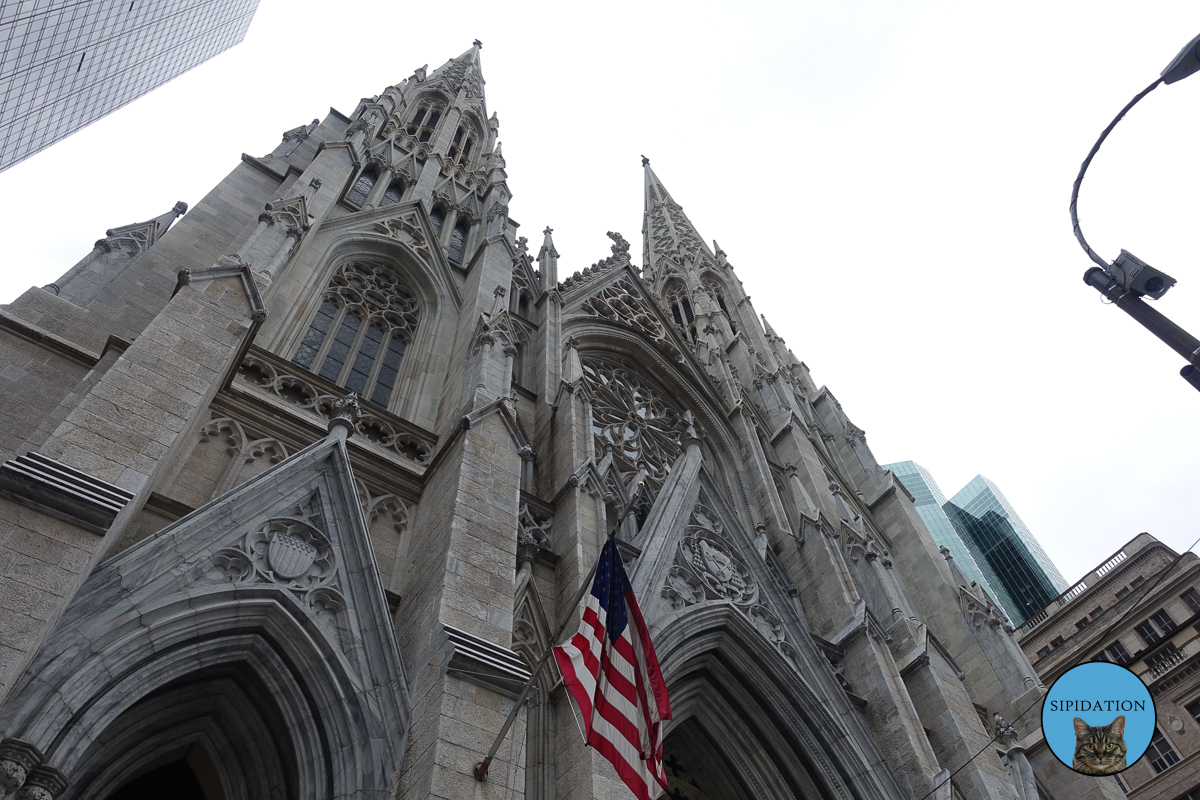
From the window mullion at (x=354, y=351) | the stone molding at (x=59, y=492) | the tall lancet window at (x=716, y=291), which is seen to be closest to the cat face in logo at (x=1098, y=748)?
the stone molding at (x=59, y=492)

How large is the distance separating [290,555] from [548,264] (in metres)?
13.5

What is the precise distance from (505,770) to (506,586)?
2132 mm

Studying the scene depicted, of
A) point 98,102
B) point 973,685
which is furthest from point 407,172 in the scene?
point 98,102

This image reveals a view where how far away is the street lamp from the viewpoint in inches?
270

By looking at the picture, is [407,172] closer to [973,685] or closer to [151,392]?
[151,392]

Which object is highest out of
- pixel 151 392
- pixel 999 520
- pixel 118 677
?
pixel 999 520

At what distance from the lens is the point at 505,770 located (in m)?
7.19

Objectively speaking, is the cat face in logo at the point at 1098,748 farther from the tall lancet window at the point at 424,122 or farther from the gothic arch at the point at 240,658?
the tall lancet window at the point at 424,122

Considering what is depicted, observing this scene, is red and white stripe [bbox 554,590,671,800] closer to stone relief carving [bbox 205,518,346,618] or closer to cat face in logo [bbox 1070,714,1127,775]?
stone relief carving [bbox 205,518,346,618]

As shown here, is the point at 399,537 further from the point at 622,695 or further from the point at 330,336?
the point at 330,336

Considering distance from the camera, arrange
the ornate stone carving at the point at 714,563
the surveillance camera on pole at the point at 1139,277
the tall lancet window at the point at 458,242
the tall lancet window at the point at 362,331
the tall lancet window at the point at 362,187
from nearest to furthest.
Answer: the surveillance camera on pole at the point at 1139,277 < the ornate stone carving at the point at 714,563 < the tall lancet window at the point at 362,331 < the tall lancet window at the point at 362,187 < the tall lancet window at the point at 458,242

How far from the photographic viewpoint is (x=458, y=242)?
19.2m

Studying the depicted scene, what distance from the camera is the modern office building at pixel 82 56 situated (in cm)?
3206

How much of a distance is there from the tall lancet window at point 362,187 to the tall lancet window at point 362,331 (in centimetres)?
194
